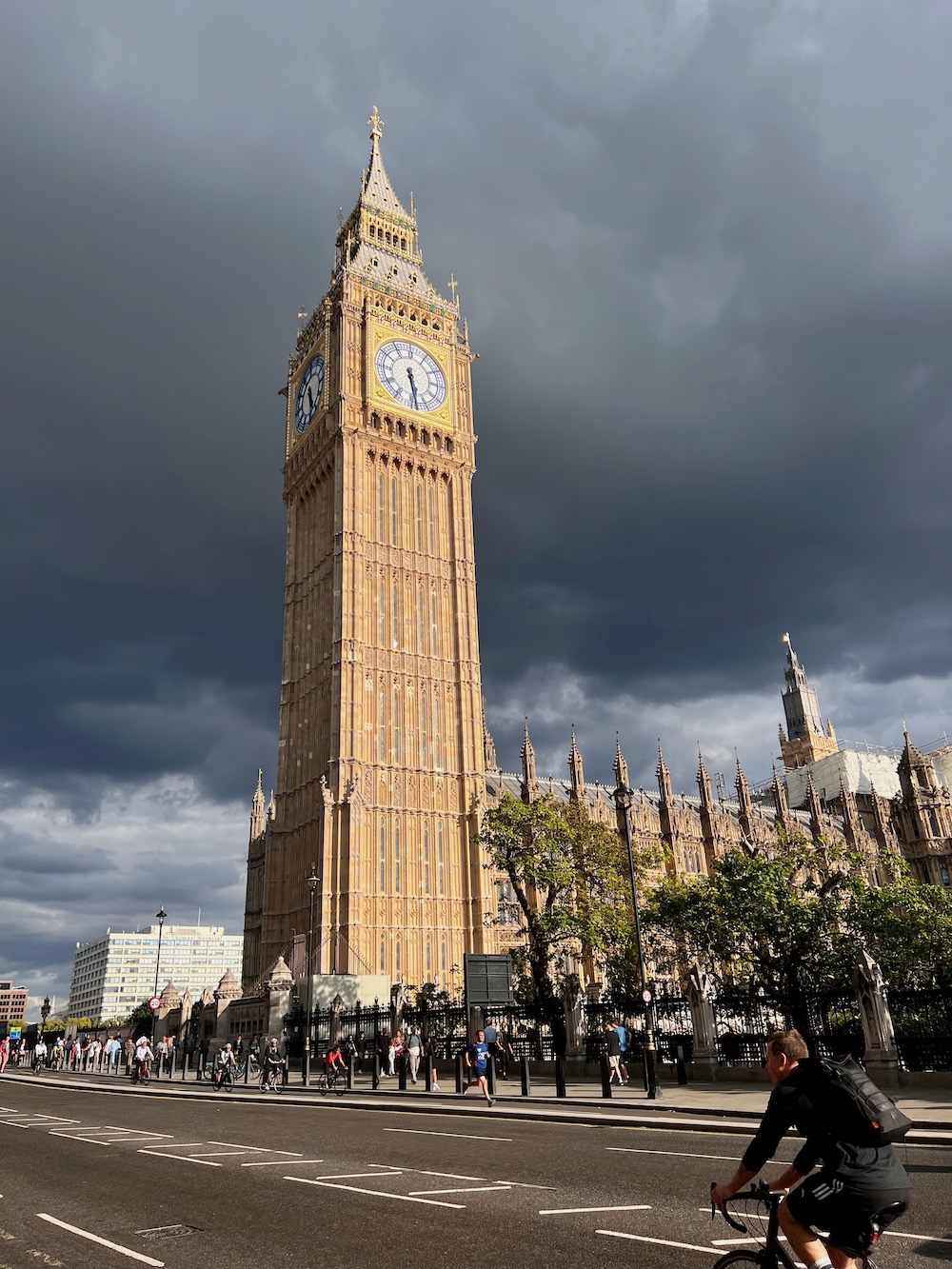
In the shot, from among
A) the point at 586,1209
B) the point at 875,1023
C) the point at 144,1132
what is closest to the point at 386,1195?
the point at 586,1209

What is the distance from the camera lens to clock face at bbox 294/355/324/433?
208ft

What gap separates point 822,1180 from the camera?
4.34m

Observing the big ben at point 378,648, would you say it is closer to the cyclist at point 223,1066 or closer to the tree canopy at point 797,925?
the cyclist at point 223,1066

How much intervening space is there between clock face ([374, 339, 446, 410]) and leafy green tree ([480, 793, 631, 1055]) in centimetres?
3431

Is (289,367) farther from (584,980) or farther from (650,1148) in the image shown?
(650,1148)

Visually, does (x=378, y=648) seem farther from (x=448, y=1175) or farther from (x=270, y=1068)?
(x=448, y=1175)

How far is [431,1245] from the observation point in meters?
6.79

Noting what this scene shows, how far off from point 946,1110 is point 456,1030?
2165 cm

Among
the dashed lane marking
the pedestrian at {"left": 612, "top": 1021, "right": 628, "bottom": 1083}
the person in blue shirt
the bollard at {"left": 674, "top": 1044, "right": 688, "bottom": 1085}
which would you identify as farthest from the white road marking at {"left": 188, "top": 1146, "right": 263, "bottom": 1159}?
the bollard at {"left": 674, "top": 1044, "right": 688, "bottom": 1085}

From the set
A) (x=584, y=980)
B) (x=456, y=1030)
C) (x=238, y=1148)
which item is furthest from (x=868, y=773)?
(x=238, y=1148)

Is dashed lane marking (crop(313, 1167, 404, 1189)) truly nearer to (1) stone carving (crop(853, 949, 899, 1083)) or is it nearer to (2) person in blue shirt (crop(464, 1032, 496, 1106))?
(2) person in blue shirt (crop(464, 1032, 496, 1106))

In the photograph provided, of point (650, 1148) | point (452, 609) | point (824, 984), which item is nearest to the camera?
point (650, 1148)

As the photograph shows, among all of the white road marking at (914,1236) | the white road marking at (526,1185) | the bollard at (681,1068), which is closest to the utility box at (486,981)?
the bollard at (681,1068)

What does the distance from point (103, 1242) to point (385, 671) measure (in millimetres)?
47912
